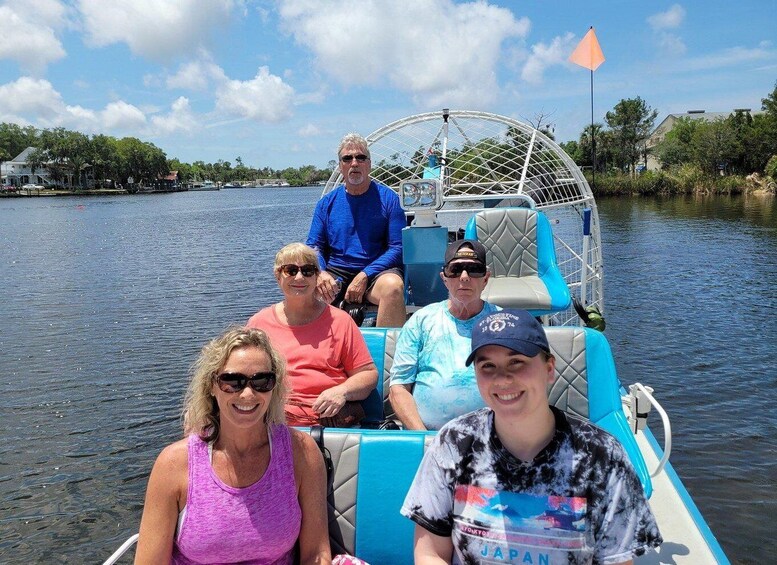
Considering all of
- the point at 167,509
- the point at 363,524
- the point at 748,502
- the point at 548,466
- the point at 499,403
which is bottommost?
the point at 748,502

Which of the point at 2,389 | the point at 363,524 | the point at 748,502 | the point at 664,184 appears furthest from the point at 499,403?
the point at 664,184

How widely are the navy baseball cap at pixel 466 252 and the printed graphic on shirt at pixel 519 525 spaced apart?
145 cm

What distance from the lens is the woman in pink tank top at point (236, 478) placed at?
6.77 ft

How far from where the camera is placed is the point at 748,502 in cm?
499

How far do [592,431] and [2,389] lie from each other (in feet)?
26.4

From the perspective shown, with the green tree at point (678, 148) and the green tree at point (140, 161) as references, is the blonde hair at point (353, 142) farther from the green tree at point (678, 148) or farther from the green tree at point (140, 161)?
the green tree at point (140, 161)

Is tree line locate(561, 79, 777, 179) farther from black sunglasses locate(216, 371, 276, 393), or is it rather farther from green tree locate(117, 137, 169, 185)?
green tree locate(117, 137, 169, 185)

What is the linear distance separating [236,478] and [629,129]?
7425 centimetres

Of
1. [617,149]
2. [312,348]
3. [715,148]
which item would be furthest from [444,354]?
[617,149]

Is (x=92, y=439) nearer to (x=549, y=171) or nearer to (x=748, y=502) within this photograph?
(x=748, y=502)

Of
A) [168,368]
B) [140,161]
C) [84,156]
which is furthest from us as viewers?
[140,161]

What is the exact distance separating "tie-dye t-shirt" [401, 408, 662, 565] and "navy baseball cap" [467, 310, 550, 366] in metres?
0.22

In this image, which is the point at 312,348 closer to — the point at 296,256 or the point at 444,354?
the point at 296,256

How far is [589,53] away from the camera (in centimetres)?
920
